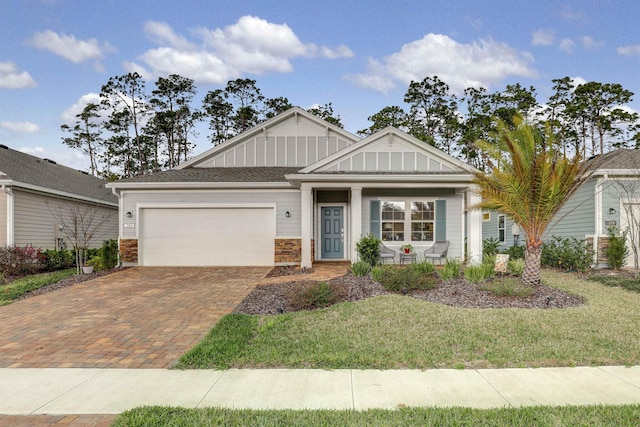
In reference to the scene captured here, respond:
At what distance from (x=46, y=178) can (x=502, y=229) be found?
19781 mm

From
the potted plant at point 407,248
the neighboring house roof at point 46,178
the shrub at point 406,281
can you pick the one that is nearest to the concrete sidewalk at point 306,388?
the shrub at point 406,281

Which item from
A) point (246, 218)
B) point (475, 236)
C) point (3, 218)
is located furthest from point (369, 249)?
point (3, 218)

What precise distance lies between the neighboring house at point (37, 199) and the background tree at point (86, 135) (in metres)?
16.1

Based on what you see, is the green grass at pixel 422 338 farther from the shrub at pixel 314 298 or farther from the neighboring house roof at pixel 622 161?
the neighboring house roof at pixel 622 161

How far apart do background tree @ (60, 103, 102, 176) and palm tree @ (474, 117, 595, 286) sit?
108 ft

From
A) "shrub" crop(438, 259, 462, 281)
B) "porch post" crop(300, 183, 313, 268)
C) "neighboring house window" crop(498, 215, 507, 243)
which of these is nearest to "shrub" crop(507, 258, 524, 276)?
"shrub" crop(438, 259, 462, 281)

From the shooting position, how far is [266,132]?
1644cm

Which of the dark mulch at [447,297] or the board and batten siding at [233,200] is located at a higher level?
the board and batten siding at [233,200]

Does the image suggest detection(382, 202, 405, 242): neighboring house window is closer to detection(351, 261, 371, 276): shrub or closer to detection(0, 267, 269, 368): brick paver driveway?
detection(351, 261, 371, 276): shrub

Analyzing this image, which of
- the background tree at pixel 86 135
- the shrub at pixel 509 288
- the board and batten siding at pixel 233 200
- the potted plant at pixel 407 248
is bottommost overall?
the shrub at pixel 509 288

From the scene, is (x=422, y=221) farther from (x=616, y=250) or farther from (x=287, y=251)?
(x=616, y=250)

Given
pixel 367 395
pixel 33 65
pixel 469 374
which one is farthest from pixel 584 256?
pixel 33 65

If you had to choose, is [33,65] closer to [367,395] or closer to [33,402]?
[33,402]

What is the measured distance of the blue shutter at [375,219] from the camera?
13383 millimetres
